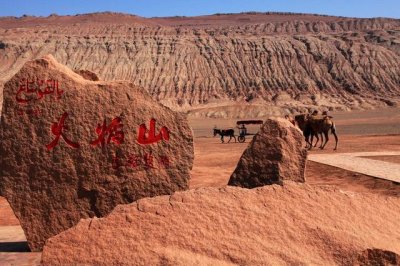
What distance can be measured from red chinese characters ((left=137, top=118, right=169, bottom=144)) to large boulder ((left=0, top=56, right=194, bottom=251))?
1 cm

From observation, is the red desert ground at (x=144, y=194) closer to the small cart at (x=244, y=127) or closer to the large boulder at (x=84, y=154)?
the large boulder at (x=84, y=154)

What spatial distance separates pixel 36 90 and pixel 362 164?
10.8 metres

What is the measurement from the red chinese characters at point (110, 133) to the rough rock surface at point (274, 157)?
1.64 metres

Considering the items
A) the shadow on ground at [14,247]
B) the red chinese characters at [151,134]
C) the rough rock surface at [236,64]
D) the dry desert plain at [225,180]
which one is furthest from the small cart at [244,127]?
the rough rock surface at [236,64]

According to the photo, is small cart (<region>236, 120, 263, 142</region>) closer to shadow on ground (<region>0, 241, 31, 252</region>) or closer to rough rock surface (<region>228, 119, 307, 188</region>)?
rough rock surface (<region>228, 119, 307, 188</region>)

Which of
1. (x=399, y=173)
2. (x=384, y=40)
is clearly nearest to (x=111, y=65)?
(x=384, y=40)

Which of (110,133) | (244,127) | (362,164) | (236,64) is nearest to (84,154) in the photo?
(110,133)

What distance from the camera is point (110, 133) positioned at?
22.4 ft

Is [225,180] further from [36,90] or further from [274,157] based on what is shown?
[36,90]

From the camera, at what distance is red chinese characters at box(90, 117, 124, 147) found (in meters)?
6.82

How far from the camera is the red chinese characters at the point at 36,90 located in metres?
6.98

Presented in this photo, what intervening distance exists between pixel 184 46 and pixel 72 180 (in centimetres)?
7233

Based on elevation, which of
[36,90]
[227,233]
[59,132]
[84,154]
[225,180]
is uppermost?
[36,90]

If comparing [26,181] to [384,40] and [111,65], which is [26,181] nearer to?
[111,65]
